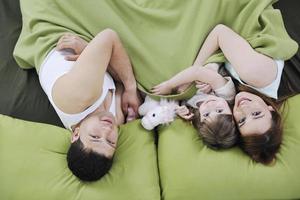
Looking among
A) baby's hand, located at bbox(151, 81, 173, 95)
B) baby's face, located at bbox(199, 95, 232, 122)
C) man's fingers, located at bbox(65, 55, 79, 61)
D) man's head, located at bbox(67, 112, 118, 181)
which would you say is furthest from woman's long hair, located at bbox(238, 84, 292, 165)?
man's fingers, located at bbox(65, 55, 79, 61)

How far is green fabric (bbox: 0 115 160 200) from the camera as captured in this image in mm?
1250

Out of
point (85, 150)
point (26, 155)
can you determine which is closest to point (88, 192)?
point (85, 150)

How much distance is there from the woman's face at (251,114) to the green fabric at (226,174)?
93 mm

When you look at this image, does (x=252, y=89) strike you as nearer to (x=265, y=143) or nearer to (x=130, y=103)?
(x=265, y=143)

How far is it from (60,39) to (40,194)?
56 cm

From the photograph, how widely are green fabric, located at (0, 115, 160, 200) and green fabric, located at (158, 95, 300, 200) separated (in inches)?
2.8

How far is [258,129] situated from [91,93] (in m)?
0.55

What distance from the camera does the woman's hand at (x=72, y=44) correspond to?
1.44 m

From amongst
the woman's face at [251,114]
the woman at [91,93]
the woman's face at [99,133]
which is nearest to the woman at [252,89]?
the woman's face at [251,114]

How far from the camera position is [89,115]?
53.1 inches

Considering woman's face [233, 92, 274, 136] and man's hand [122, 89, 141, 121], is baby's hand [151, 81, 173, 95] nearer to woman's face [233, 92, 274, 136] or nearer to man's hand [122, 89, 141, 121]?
man's hand [122, 89, 141, 121]

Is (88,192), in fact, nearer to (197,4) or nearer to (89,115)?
(89,115)

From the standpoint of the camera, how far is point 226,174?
1271 mm

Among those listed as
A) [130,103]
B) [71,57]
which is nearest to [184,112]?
[130,103]
